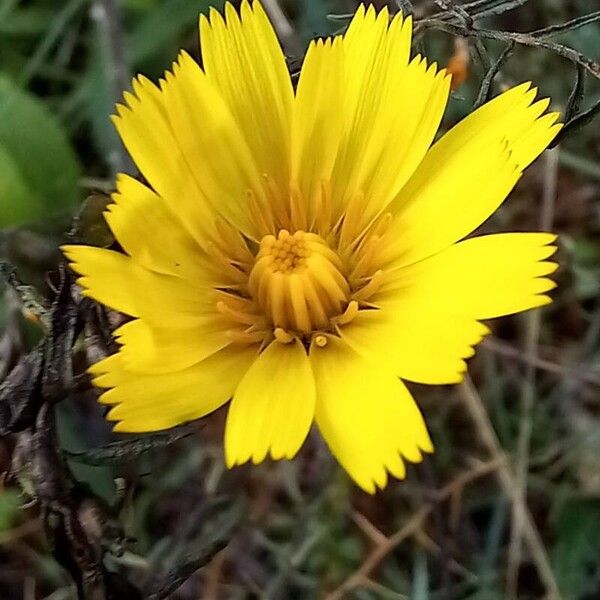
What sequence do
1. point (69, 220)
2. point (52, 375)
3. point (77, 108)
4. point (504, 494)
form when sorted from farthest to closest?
point (77, 108) → point (504, 494) → point (69, 220) → point (52, 375)

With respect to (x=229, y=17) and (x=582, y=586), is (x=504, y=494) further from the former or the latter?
(x=229, y=17)

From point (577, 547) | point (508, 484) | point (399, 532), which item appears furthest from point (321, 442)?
point (577, 547)

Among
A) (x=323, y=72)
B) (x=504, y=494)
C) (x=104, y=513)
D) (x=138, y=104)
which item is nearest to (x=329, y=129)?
(x=323, y=72)

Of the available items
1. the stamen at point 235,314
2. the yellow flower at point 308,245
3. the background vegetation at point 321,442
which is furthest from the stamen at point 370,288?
the background vegetation at point 321,442

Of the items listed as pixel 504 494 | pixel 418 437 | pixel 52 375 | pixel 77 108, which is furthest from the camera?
pixel 77 108

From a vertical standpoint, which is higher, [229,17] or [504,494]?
[229,17]

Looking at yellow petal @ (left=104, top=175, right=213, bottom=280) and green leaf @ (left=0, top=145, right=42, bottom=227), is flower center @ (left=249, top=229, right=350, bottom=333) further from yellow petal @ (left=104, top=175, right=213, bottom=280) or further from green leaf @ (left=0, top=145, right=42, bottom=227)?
green leaf @ (left=0, top=145, right=42, bottom=227)

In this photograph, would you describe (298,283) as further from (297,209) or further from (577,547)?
(577,547)
